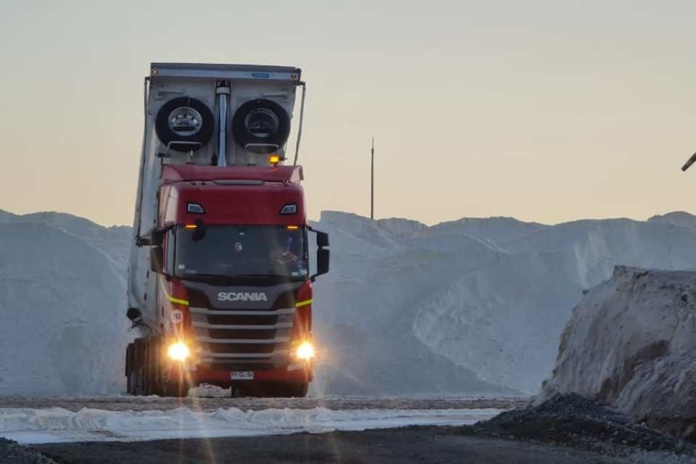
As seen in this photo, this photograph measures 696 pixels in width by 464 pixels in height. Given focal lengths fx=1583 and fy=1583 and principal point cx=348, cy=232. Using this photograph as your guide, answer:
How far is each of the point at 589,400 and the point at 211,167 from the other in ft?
26.5

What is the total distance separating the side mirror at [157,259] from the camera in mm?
23578

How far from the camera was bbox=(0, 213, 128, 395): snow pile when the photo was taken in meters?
37.5

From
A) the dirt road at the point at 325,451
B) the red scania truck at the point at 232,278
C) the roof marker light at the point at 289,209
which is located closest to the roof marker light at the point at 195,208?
the red scania truck at the point at 232,278

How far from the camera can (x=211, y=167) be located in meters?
24.2

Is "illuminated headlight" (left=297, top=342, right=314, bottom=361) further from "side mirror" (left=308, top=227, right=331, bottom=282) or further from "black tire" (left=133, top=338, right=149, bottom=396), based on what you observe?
"black tire" (left=133, top=338, right=149, bottom=396)

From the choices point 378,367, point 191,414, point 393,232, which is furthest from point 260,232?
point 393,232

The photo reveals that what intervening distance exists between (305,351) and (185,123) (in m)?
4.31

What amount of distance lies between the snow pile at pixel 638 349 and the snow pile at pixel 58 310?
56.7 feet

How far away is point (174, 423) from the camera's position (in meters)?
19.4

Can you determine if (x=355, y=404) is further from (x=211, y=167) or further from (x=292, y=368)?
(x=211, y=167)

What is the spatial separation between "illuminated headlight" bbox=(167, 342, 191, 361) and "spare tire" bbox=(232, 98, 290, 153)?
3792 mm

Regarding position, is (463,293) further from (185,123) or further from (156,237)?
(156,237)

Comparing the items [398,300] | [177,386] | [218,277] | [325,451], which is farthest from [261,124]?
[398,300]

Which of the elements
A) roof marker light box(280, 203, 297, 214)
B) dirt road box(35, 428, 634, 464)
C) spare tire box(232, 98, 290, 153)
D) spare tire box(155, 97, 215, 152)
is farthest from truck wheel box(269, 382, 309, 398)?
dirt road box(35, 428, 634, 464)
